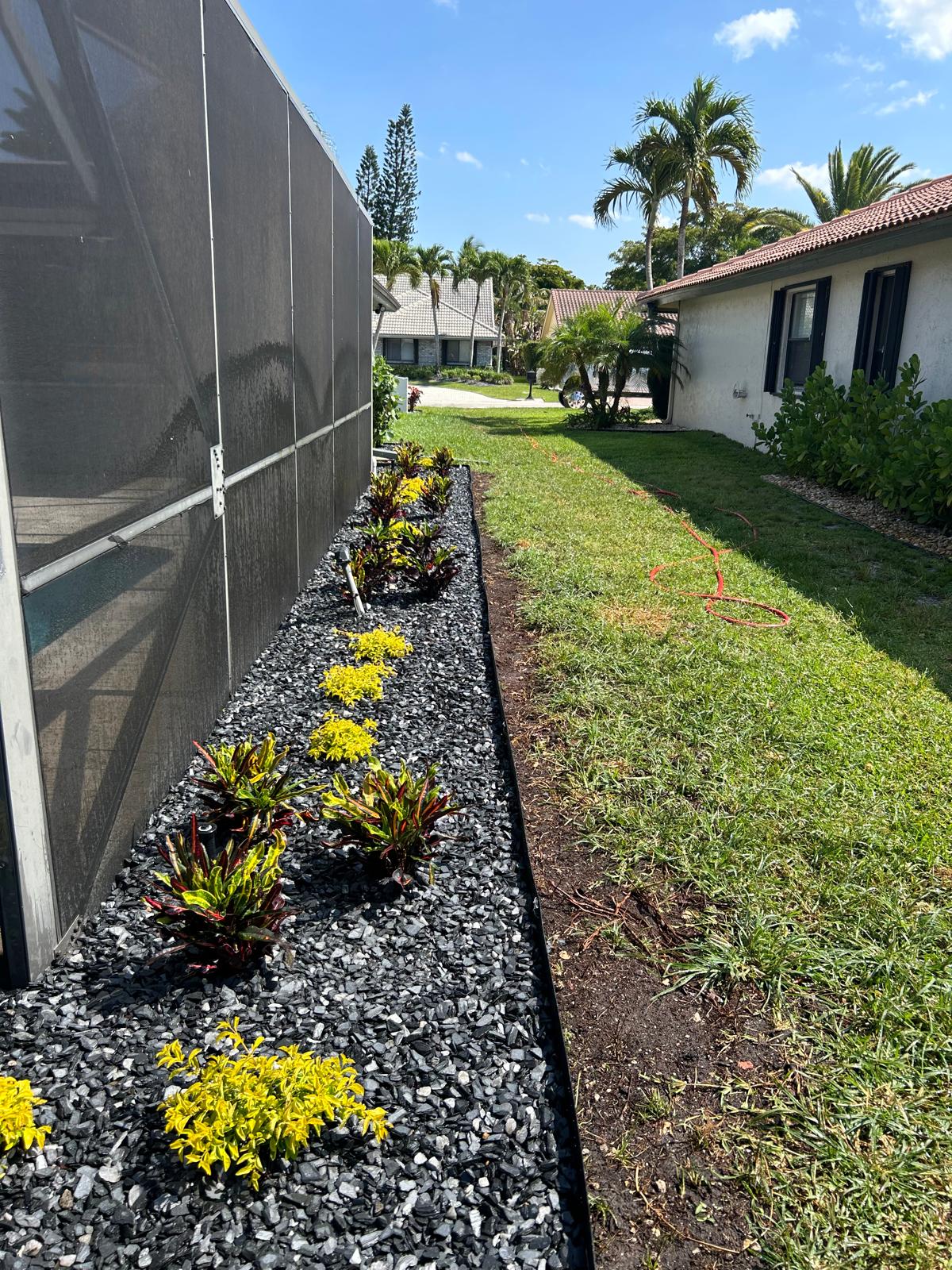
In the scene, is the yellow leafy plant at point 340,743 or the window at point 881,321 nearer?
the yellow leafy plant at point 340,743

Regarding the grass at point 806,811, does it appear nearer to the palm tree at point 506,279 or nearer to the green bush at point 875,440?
the green bush at point 875,440

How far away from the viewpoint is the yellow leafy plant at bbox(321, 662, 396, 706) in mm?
4242

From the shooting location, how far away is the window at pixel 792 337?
40.4ft

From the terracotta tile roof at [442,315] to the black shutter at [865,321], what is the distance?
4453 centimetres

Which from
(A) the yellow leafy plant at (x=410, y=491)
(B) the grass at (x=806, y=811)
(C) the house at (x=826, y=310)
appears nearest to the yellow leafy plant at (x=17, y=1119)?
(B) the grass at (x=806, y=811)

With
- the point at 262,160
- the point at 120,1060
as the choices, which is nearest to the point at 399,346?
the point at 262,160

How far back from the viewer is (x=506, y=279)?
168 feet

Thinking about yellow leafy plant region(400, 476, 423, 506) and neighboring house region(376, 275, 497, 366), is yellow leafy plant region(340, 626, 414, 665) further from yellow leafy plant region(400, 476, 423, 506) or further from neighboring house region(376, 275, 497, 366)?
neighboring house region(376, 275, 497, 366)

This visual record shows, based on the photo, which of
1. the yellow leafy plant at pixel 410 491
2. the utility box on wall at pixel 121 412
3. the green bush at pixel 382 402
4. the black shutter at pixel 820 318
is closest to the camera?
the utility box on wall at pixel 121 412

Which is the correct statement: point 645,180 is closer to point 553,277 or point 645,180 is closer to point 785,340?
point 785,340

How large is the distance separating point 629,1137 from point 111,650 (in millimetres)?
1947

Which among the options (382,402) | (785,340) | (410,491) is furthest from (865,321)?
(382,402)

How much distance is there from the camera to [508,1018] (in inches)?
91.5

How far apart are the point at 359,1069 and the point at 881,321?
10505 mm
